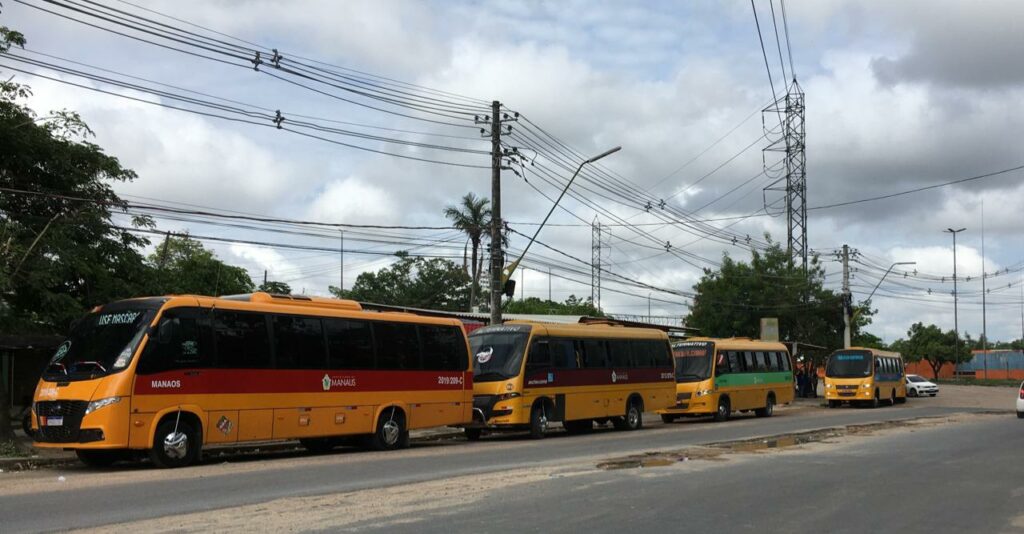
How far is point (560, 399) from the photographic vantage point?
23609 mm

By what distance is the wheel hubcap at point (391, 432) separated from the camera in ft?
64.0

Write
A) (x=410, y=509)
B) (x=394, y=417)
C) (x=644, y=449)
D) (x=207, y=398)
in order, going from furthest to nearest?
1. (x=394, y=417)
2. (x=644, y=449)
3. (x=207, y=398)
4. (x=410, y=509)

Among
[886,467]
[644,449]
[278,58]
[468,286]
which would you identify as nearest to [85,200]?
[278,58]

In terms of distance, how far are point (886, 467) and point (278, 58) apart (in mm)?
15326

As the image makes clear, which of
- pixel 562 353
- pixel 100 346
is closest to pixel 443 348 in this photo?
pixel 562 353

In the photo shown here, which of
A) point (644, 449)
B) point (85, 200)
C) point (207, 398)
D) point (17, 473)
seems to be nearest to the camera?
point (17, 473)

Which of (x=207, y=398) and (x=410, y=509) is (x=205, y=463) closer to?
(x=207, y=398)

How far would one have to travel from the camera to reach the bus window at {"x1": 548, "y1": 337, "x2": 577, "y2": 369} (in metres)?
23.5

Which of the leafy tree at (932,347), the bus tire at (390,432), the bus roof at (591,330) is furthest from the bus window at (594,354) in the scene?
the leafy tree at (932,347)

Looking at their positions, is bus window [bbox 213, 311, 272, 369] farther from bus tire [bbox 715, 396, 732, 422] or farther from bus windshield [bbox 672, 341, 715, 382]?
bus tire [bbox 715, 396, 732, 422]

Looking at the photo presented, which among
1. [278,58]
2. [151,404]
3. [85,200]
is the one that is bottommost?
[151,404]

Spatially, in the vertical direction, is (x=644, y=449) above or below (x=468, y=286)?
below

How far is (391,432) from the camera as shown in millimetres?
19625

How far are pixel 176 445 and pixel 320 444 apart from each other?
535cm
